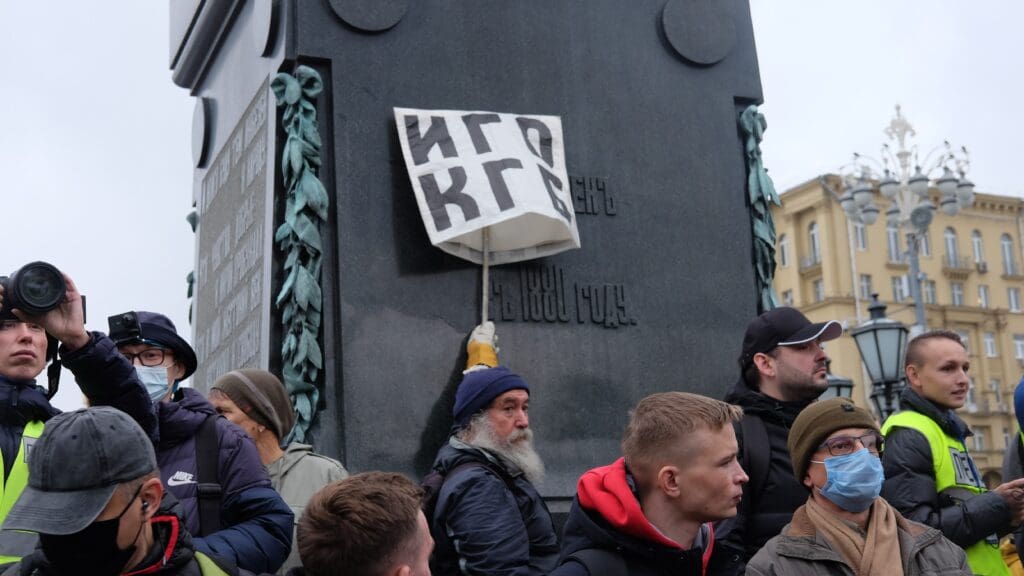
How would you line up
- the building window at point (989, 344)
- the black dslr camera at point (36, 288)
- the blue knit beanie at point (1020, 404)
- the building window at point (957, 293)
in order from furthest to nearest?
1. the building window at point (957, 293)
2. the building window at point (989, 344)
3. the blue knit beanie at point (1020, 404)
4. the black dslr camera at point (36, 288)

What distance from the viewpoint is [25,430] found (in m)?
4.12

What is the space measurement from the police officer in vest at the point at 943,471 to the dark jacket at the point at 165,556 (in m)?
3.03

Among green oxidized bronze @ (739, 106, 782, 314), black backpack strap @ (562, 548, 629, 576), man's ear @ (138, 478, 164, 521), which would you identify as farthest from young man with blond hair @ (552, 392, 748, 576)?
green oxidized bronze @ (739, 106, 782, 314)

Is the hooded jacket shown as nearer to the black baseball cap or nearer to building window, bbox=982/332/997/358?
the black baseball cap

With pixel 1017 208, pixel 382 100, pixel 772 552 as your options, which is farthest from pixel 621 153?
pixel 1017 208

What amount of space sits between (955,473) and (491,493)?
1.99 metres

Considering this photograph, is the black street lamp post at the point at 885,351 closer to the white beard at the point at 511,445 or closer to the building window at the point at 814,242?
the white beard at the point at 511,445

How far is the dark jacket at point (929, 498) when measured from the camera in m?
5.15

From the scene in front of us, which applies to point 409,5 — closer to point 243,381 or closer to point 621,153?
point 621,153

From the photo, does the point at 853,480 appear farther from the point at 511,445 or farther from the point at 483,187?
the point at 483,187

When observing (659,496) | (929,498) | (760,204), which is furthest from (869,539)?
(760,204)

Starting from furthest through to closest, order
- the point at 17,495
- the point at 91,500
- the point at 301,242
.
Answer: the point at 301,242
the point at 17,495
the point at 91,500

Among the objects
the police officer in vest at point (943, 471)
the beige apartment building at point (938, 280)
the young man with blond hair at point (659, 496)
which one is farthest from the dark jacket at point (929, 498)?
the beige apartment building at point (938, 280)

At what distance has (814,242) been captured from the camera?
60812mm
